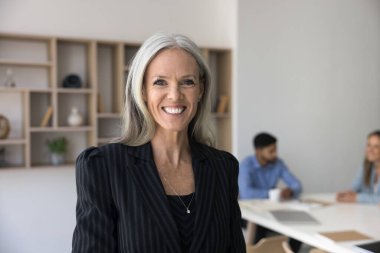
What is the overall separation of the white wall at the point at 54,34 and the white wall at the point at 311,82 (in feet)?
2.87

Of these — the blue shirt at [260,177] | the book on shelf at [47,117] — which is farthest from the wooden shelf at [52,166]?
the blue shirt at [260,177]

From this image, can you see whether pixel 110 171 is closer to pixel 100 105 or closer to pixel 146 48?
pixel 146 48

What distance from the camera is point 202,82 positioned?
134cm

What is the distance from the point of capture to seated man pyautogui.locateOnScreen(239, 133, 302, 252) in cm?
358

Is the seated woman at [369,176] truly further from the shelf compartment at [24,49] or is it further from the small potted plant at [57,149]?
the shelf compartment at [24,49]

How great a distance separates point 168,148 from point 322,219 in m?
1.87

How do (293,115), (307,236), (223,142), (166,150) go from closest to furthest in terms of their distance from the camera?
(166,150) < (307,236) < (223,142) < (293,115)

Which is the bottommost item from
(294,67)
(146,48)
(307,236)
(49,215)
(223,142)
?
(49,215)

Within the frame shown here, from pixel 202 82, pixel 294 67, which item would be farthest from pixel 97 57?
pixel 202 82

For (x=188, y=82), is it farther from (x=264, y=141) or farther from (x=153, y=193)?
(x=264, y=141)

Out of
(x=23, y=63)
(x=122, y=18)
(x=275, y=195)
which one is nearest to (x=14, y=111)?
(x=23, y=63)

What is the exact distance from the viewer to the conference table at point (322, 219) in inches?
94.4

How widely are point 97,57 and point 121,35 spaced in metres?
0.31

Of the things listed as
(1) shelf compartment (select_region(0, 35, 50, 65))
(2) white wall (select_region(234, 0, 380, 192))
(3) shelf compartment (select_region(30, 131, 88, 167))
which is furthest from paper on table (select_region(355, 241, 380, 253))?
(1) shelf compartment (select_region(0, 35, 50, 65))
